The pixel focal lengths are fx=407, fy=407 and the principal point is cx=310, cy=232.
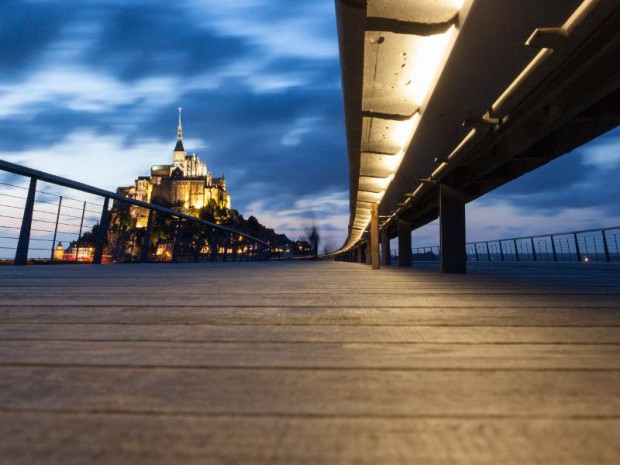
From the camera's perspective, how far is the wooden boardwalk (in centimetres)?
61

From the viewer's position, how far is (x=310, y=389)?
0.84m

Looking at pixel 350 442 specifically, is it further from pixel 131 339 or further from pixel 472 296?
pixel 472 296

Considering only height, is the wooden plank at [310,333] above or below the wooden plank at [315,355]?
above

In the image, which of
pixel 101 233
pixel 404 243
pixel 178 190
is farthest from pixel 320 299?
pixel 178 190

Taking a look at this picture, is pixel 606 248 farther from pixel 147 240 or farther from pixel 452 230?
pixel 147 240

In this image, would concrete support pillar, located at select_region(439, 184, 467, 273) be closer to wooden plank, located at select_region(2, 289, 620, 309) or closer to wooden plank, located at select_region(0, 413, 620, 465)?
wooden plank, located at select_region(2, 289, 620, 309)

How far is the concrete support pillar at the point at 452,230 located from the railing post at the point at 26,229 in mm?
5460

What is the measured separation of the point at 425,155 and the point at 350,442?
181 inches

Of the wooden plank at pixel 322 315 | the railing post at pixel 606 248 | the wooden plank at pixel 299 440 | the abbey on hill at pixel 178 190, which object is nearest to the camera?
the wooden plank at pixel 299 440

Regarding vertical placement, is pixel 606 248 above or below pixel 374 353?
above

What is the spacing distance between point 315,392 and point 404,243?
31.7ft

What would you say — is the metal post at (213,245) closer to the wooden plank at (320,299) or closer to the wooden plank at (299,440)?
the wooden plank at (320,299)

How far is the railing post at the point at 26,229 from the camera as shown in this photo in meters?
5.16

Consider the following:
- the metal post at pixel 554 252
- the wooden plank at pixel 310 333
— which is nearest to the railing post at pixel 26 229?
the wooden plank at pixel 310 333
